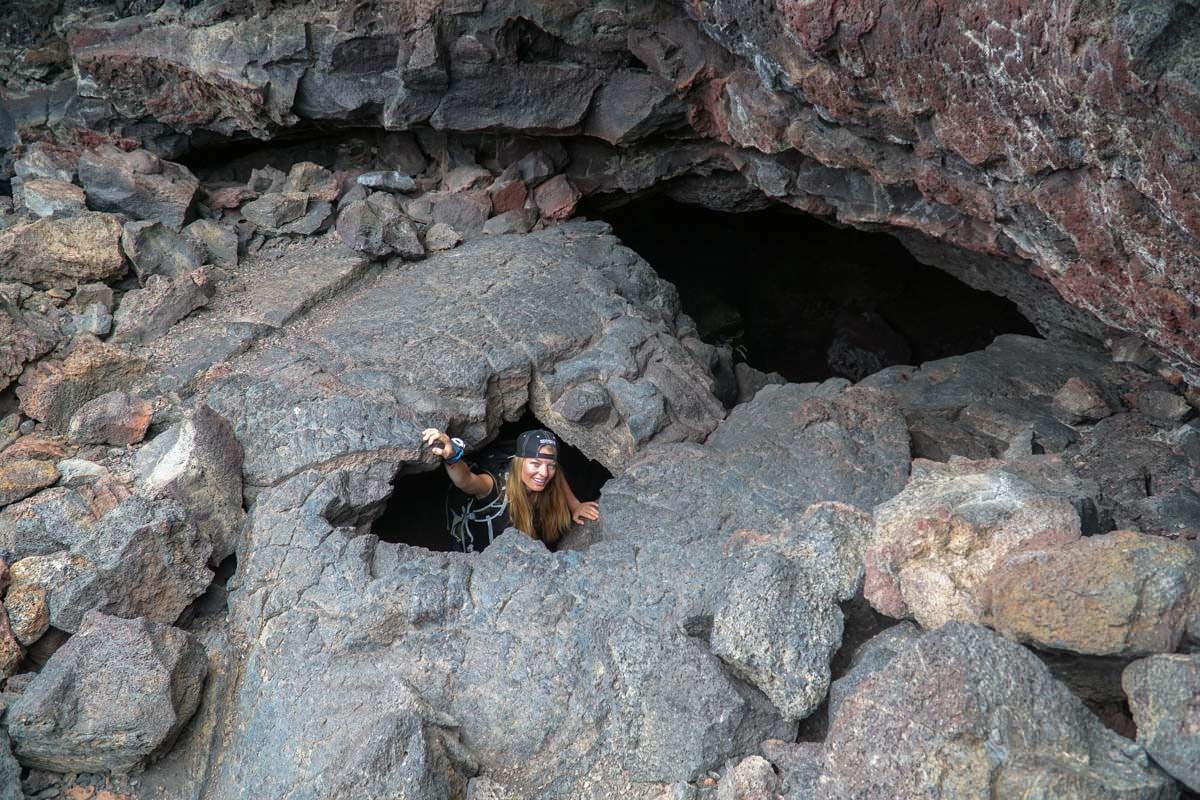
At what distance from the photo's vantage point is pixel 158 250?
504 centimetres

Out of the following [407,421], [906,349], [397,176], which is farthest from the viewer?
[906,349]

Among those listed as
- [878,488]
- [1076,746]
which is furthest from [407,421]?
[1076,746]

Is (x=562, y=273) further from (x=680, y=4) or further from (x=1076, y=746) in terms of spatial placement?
(x=1076, y=746)

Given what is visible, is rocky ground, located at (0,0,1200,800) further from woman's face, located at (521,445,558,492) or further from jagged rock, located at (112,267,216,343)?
woman's face, located at (521,445,558,492)

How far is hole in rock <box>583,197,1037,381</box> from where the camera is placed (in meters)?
8.22

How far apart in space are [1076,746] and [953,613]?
1.87ft

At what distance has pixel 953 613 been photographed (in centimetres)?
308

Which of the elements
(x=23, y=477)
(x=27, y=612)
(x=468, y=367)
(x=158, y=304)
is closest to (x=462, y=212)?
(x=468, y=367)

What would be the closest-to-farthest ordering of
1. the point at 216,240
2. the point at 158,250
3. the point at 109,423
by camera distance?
the point at 109,423, the point at 158,250, the point at 216,240

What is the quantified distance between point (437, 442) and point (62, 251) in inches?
81.9

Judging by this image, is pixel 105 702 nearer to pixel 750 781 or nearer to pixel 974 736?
pixel 750 781

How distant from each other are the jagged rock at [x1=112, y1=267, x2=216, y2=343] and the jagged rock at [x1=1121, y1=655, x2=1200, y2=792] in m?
4.12

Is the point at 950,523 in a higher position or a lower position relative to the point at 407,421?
higher

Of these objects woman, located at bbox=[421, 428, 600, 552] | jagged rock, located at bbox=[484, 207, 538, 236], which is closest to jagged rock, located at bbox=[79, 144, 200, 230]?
jagged rock, located at bbox=[484, 207, 538, 236]
